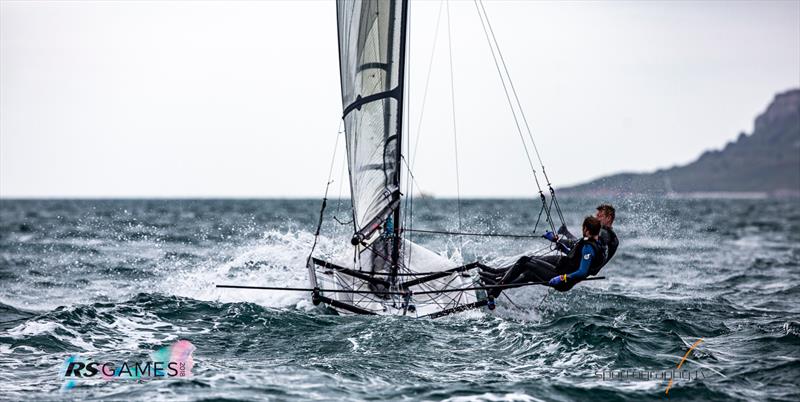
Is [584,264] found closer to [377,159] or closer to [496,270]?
[496,270]

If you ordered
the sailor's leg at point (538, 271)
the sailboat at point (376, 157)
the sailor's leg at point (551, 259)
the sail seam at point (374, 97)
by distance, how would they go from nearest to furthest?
1. the sailor's leg at point (538, 271)
2. the sailor's leg at point (551, 259)
3. the sailboat at point (376, 157)
4. the sail seam at point (374, 97)

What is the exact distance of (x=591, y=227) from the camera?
974 centimetres

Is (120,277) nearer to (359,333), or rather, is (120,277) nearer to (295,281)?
(295,281)

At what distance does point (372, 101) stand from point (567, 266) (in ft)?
12.5

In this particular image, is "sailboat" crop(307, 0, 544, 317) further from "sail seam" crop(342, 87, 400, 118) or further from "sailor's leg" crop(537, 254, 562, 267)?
"sailor's leg" crop(537, 254, 562, 267)

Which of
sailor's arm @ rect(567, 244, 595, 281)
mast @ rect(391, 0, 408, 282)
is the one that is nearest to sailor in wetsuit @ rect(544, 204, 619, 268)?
sailor's arm @ rect(567, 244, 595, 281)

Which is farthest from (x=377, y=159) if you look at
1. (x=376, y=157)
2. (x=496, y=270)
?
(x=496, y=270)

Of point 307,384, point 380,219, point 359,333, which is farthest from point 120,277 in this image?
point 307,384

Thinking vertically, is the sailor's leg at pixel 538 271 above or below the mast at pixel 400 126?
below

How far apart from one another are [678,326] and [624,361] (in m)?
2.41

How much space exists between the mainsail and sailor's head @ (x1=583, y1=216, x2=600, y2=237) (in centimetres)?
334

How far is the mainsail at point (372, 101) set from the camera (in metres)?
11.5

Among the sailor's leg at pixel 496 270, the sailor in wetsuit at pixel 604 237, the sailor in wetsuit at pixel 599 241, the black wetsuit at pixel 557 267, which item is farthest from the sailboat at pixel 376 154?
the sailor in wetsuit at pixel 604 237

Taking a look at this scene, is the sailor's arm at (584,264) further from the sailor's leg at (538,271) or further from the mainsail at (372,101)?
the mainsail at (372,101)
